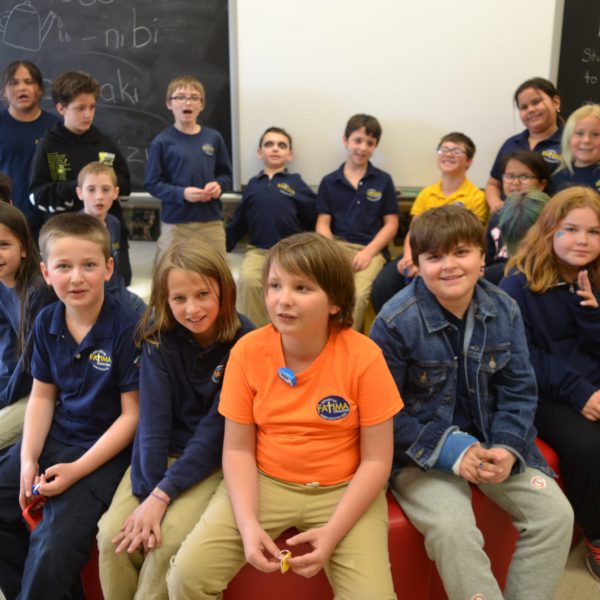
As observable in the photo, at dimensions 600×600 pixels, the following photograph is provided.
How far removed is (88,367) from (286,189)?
1.87 metres

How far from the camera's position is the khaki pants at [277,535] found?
1.29 metres

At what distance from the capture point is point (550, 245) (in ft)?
6.40

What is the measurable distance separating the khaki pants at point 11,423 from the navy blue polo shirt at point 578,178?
7.90 ft

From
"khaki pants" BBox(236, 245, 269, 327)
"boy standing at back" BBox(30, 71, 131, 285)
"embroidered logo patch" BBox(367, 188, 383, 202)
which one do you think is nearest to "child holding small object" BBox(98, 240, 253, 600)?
"khaki pants" BBox(236, 245, 269, 327)

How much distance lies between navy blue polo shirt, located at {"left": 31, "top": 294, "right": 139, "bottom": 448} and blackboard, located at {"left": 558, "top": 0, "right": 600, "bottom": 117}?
2.75 m

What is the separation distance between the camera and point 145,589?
1.40 m

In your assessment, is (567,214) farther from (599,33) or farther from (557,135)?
(599,33)

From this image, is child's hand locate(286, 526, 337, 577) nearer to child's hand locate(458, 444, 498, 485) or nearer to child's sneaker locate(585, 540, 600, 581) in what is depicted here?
child's hand locate(458, 444, 498, 485)

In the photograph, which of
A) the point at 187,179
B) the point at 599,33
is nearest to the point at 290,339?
the point at 187,179

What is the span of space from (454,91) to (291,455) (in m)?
2.52

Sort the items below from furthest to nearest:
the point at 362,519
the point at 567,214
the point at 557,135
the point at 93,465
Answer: the point at 557,135 < the point at 567,214 < the point at 93,465 < the point at 362,519

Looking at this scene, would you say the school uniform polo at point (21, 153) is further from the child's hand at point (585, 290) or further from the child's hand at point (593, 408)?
the child's hand at point (593, 408)

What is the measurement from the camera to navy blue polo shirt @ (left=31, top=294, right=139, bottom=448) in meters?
1.65

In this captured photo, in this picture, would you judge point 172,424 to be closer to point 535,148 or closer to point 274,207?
point 274,207
